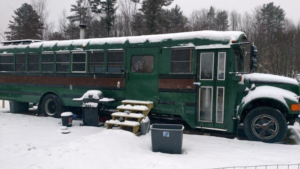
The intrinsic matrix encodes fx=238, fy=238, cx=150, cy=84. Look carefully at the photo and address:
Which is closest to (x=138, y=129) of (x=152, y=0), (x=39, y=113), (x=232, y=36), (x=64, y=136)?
(x=64, y=136)

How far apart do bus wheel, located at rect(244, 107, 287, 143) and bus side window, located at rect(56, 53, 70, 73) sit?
6.55 meters

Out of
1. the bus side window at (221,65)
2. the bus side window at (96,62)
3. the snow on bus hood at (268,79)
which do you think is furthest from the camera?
the bus side window at (96,62)

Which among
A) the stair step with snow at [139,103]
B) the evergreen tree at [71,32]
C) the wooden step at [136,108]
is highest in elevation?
Answer: the evergreen tree at [71,32]

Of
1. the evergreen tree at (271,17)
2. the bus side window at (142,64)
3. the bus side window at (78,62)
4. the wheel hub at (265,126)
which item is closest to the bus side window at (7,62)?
the bus side window at (78,62)

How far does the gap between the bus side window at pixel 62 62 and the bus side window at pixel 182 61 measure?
422cm

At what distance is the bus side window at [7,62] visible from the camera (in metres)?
10.3

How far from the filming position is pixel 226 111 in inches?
256

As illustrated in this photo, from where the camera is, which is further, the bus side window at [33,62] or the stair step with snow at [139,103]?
the bus side window at [33,62]

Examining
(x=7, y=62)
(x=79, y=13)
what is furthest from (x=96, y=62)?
(x=79, y=13)

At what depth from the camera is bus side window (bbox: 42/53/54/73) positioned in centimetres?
935

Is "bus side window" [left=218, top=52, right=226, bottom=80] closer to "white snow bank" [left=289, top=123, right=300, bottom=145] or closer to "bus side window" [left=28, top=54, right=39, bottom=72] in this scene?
"white snow bank" [left=289, top=123, right=300, bottom=145]

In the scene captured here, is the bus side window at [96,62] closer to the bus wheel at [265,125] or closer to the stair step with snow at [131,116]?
the stair step with snow at [131,116]

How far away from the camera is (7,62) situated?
1043 cm

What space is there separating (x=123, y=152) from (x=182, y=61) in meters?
3.29
